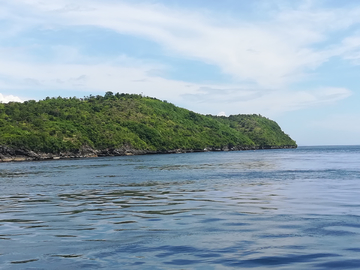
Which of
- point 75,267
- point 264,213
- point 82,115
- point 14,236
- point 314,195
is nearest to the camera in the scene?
point 75,267

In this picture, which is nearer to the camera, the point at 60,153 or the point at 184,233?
the point at 184,233

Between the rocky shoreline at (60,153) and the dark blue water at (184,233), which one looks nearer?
the dark blue water at (184,233)

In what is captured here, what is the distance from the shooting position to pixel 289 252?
12.5 meters

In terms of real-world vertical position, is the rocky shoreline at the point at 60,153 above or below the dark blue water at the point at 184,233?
above

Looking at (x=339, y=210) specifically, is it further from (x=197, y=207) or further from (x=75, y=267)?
(x=75, y=267)

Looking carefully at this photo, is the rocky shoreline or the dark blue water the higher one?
the rocky shoreline

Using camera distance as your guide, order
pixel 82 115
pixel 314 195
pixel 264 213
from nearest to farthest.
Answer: pixel 264 213 → pixel 314 195 → pixel 82 115

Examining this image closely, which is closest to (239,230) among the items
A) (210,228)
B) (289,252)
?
(210,228)

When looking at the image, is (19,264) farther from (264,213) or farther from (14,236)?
(264,213)

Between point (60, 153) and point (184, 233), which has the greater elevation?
point (60, 153)

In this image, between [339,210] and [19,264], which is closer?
[19,264]

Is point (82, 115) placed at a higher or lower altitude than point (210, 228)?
higher

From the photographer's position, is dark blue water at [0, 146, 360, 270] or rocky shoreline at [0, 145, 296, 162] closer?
dark blue water at [0, 146, 360, 270]

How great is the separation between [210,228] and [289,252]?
4.51 m
